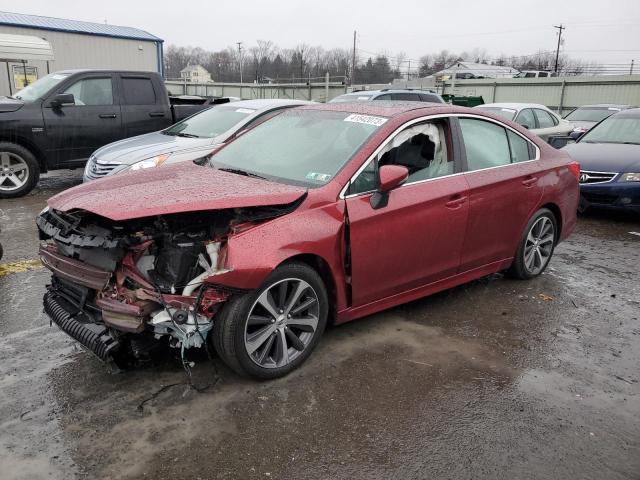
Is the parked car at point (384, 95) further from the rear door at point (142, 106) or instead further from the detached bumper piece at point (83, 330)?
the detached bumper piece at point (83, 330)

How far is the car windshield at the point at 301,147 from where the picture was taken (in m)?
3.82

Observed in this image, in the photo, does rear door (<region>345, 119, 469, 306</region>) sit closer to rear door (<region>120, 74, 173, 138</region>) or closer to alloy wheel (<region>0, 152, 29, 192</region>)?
rear door (<region>120, 74, 173, 138</region>)

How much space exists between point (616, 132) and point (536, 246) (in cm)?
512

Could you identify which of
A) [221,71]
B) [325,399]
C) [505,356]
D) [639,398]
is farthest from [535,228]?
[221,71]

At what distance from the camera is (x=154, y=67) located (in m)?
23.3

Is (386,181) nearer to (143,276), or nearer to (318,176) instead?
(318,176)

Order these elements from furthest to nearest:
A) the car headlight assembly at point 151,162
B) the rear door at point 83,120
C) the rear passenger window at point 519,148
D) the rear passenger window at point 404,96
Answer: the rear passenger window at point 404,96
the rear door at point 83,120
the car headlight assembly at point 151,162
the rear passenger window at point 519,148

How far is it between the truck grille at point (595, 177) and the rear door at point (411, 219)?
179 inches

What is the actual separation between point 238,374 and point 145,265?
90 cm

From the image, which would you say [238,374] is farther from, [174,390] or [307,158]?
[307,158]

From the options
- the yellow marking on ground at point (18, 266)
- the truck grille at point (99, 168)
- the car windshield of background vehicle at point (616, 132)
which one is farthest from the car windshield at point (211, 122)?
the car windshield of background vehicle at point (616, 132)

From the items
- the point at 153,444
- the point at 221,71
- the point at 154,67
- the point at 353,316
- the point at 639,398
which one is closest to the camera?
the point at 153,444

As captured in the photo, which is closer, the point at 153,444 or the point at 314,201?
the point at 153,444

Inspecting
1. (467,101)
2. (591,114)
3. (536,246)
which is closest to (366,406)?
(536,246)
